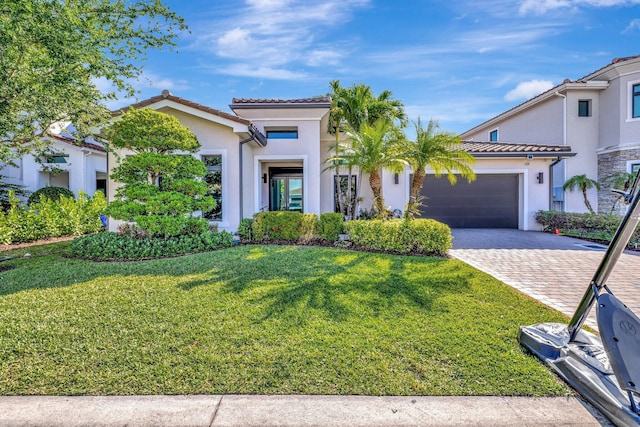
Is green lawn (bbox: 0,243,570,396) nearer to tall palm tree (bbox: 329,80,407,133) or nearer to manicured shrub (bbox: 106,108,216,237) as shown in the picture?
manicured shrub (bbox: 106,108,216,237)

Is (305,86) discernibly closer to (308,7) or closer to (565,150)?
(308,7)

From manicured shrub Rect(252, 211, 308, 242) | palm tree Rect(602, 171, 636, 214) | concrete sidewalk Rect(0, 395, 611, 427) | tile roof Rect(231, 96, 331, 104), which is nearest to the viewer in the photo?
concrete sidewalk Rect(0, 395, 611, 427)

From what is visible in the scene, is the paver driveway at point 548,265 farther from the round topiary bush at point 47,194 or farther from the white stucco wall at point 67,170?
the white stucco wall at point 67,170

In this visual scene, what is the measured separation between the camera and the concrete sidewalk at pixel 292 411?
2590 mm

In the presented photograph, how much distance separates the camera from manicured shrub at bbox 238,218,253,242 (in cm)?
1022

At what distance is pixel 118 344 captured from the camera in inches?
147

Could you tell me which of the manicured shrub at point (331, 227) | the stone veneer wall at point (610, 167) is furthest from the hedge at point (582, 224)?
the manicured shrub at point (331, 227)

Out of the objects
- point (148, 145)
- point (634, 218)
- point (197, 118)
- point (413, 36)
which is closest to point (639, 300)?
point (634, 218)

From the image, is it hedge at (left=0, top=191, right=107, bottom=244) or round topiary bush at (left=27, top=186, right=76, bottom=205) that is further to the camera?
round topiary bush at (left=27, top=186, right=76, bottom=205)

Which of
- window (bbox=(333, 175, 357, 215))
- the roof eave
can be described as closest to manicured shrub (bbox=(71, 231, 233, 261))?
window (bbox=(333, 175, 357, 215))

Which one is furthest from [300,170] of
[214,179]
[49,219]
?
[49,219]

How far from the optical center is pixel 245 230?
10227 millimetres

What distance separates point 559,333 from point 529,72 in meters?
15.5

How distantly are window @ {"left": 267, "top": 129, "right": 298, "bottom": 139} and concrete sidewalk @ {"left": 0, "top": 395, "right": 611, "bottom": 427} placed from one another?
36.8ft
